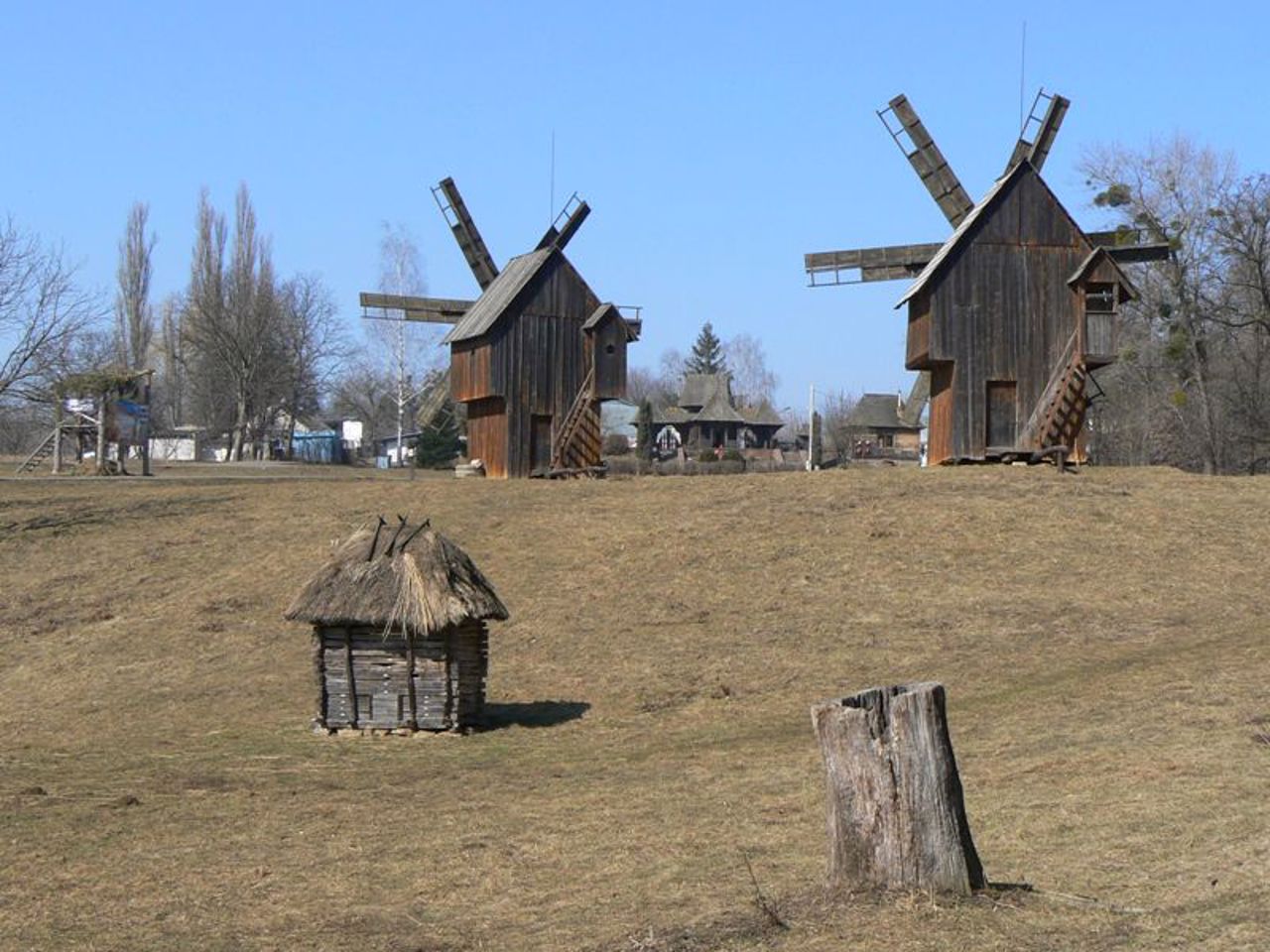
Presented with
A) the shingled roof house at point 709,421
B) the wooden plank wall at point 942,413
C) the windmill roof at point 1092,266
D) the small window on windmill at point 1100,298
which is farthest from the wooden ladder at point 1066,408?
the shingled roof house at point 709,421

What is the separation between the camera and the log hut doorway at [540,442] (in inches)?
2098

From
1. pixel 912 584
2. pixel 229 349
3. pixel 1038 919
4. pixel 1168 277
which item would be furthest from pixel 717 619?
pixel 229 349

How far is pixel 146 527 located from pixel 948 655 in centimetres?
2221

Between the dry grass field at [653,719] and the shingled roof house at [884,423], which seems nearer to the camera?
the dry grass field at [653,719]

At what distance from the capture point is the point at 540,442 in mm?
53438

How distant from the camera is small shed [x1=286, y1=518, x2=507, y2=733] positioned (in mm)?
21438

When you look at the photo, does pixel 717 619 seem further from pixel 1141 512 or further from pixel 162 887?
pixel 162 887

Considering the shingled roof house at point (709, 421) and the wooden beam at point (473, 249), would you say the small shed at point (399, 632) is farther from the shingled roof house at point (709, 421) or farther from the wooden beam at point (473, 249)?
the shingled roof house at point (709, 421)

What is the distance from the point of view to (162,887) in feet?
44.8

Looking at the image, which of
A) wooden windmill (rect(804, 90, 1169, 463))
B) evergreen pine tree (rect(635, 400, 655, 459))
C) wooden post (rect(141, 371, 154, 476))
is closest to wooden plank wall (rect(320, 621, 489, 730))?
wooden windmill (rect(804, 90, 1169, 463))

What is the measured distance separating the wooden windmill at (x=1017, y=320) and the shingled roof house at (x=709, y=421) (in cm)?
7751

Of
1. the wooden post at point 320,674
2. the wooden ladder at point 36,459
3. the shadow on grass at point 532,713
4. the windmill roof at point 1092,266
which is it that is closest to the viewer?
the wooden post at point 320,674

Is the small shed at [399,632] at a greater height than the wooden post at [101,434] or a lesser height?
lesser

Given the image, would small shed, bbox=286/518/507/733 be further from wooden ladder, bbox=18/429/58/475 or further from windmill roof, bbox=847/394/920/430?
windmill roof, bbox=847/394/920/430
